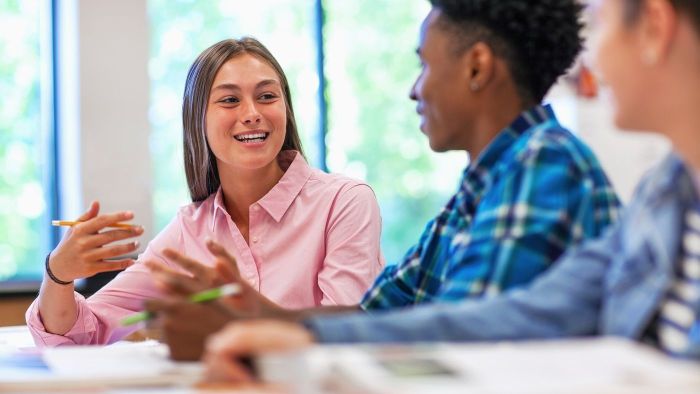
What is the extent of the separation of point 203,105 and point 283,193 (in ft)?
1.17

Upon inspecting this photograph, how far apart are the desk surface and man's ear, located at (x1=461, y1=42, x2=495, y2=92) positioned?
0.61 m

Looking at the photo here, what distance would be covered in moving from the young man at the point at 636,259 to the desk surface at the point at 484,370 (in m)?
0.16

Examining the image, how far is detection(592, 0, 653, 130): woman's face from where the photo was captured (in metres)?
1.13

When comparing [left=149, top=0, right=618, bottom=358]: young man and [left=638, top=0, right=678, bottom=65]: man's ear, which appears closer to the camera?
[left=638, top=0, right=678, bottom=65]: man's ear

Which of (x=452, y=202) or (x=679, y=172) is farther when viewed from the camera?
(x=452, y=202)

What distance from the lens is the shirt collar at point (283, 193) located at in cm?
248

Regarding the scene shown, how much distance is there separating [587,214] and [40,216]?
12.5 ft

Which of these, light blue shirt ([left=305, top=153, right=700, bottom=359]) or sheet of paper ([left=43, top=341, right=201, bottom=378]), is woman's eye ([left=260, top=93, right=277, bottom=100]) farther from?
light blue shirt ([left=305, top=153, right=700, bottom=359])

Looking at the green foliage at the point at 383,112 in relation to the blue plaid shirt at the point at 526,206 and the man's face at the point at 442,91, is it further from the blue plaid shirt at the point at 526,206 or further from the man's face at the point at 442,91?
the blue plaid shirt at the point at 526,206

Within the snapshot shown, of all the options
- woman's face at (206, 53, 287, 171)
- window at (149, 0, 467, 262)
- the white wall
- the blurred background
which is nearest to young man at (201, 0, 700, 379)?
woman's face at (206, 53, 287, 171)

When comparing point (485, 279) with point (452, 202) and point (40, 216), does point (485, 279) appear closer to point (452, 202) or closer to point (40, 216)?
point (452, 202)

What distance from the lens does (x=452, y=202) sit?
1.64 meters

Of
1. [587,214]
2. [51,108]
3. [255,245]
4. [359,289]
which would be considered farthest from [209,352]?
[51,108]

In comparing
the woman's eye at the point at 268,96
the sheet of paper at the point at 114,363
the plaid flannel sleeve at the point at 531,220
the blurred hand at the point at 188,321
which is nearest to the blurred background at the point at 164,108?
the woman's eye at the point at 268,96
